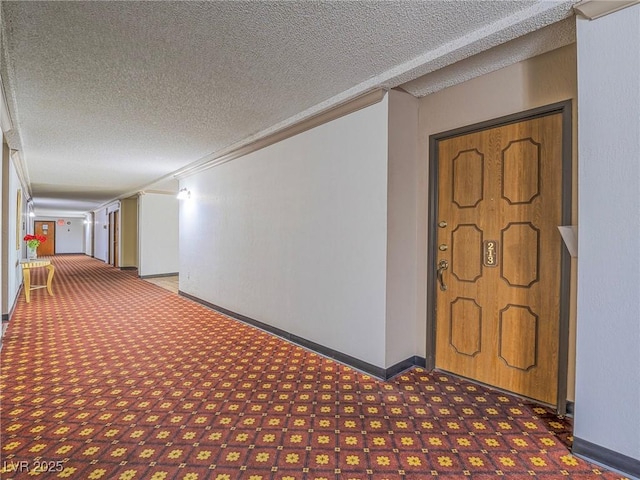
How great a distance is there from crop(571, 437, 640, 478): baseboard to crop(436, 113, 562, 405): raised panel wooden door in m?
0.52

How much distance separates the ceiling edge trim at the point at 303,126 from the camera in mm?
2895

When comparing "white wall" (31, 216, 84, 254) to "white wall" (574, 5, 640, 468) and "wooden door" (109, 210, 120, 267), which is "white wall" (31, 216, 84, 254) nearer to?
"wooden door" (109, 210, 120, 267)

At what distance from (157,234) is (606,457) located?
967 cm

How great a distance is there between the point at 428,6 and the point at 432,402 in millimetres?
2527

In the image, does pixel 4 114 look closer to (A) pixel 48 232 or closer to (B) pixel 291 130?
(B) pixel 291 130

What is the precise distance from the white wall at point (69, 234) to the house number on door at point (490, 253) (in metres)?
23.1

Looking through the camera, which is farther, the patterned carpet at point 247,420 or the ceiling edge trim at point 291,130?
the ceiling edge trim at point 291,130

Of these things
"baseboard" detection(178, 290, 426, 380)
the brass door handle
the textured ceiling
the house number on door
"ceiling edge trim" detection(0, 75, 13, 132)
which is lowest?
"baseboard" detection(178, 290, 426, 380)

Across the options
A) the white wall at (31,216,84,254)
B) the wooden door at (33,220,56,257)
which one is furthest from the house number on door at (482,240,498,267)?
the white wall at (31,216,84,254)

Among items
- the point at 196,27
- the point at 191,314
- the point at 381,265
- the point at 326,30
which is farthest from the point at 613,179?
the point at 191,314

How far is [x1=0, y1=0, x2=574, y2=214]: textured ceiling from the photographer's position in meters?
1.89

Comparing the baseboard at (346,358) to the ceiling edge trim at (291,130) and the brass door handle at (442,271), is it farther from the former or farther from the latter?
the ceiling edge trim at (291,130)

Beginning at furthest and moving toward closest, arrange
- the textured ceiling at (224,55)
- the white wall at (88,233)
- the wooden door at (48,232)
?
1. the wooden door at (48,232)
2. the white wall at (88,233)
3. the textured ceiling at (224,55)

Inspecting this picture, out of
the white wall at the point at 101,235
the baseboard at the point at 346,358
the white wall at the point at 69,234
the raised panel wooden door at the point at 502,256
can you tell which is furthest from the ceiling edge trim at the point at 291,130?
the white wall at the point at 69,234
